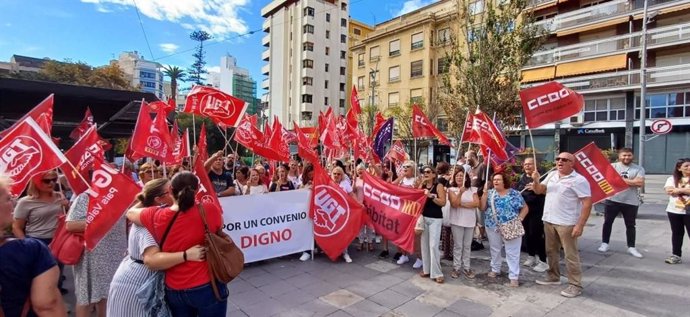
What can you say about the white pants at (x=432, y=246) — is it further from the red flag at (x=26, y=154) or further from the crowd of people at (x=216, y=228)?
the red flag at (x=26, y=154)

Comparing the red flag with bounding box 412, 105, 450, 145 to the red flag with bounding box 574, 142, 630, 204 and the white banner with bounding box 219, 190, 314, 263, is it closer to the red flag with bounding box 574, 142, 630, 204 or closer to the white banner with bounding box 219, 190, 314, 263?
the red flag with bounding box 574, 142, 630, 204

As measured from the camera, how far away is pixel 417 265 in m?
5.75

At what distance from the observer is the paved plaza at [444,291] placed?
4.22m

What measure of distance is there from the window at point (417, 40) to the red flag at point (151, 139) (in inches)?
1373

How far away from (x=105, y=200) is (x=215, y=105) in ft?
11.9

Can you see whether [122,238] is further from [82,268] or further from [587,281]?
[587,281]

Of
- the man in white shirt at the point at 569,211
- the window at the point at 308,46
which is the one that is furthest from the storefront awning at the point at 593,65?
the window at the point at 308,46

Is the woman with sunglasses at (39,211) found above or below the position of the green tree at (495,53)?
below

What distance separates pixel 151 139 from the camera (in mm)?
5887

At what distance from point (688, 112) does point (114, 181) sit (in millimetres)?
31200

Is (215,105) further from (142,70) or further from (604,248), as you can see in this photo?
(142,70)

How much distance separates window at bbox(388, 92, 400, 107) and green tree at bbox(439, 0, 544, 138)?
26.2 metres

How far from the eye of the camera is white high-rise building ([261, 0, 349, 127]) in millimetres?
49781

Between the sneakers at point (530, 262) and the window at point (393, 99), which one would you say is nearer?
the sneakers at point (530, 262)
